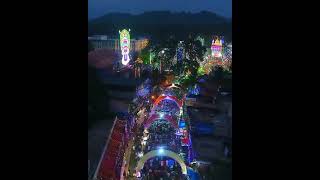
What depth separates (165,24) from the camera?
2.20 meters

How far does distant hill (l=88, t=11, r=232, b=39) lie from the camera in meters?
2.17

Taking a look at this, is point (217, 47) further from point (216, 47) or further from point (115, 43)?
point (115, 43)

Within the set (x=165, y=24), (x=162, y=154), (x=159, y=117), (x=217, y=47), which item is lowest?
(x=162, y=154)

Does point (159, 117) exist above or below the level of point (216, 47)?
below

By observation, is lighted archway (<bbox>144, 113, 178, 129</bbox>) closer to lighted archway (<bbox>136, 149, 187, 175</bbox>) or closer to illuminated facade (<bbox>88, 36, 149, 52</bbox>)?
lighted archway (<bbox>136, 149, 187, 175</bbox>)

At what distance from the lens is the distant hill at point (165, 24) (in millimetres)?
2174

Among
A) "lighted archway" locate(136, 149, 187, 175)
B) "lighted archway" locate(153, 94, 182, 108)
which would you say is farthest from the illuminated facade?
"lighted archway" locate(136, 149, 187, 175)

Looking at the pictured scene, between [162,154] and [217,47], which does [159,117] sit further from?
[217,47]

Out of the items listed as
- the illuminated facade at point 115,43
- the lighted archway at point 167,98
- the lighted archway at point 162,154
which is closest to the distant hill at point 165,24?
the illuminated facade at point 115,43

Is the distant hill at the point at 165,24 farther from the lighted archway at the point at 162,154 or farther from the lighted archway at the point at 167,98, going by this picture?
the lighted archway at the point at 162,154

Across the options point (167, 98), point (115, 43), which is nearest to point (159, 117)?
point (167, 98)
